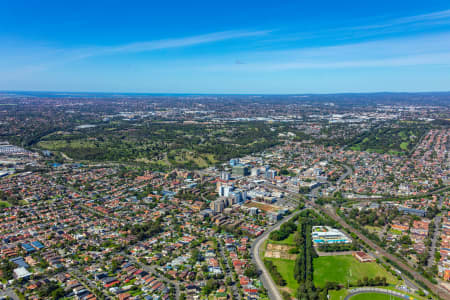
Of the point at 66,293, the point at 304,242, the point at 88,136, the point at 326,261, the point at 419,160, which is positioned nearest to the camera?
the point at 66,293

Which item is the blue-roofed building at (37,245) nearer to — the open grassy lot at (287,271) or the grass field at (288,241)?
the open grassy lot at (287,271)

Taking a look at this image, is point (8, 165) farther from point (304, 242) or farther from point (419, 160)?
point (419, 160)

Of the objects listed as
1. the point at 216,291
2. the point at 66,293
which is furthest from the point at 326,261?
the point at 66,293

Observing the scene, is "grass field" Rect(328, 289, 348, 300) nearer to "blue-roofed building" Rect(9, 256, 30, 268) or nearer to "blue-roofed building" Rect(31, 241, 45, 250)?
"blue-roofed building" Rect(9, 256, 30, 268)

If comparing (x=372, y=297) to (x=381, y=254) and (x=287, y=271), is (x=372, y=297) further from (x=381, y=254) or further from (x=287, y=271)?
(x=381, y=254)

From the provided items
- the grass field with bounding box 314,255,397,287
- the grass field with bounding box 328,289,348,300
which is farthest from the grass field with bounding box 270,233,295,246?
the grass field with bounding box 328,289,348,300

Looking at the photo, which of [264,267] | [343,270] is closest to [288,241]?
[264,267]

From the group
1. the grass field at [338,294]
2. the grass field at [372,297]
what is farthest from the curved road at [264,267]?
the grass field at [372,297]
